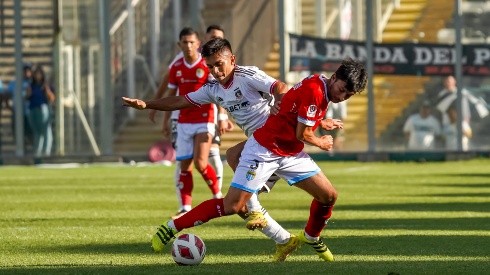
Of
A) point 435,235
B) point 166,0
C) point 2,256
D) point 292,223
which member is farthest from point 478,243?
point 166,0

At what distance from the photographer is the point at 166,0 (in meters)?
32.4

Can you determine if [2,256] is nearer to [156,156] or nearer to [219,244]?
[219,244]

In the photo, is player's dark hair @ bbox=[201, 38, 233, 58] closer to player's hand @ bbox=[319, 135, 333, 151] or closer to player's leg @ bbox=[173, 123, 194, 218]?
player's hand @ bbox=[319, 135, 333, 151]

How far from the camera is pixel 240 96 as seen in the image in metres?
12.3

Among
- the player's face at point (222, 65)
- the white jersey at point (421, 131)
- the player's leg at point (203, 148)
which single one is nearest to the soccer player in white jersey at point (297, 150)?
the player's face at point (222, 65)

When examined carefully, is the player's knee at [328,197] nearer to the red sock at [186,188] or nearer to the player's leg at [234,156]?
the player's leg at [234,156]

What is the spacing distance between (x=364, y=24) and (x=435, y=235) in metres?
17.0

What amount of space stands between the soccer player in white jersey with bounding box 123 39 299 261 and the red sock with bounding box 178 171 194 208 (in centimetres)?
372

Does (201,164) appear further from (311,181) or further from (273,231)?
(311,181)

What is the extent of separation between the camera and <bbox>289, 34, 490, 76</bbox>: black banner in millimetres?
29781

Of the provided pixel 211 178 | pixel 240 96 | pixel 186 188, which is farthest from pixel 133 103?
pixel 211 178

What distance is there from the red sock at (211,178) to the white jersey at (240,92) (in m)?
4.27

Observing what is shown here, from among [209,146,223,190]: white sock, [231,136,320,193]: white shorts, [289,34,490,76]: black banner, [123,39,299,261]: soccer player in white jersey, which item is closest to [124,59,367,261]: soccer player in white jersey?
[231,136,320,193]: white shorts

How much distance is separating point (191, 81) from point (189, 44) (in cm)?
44
